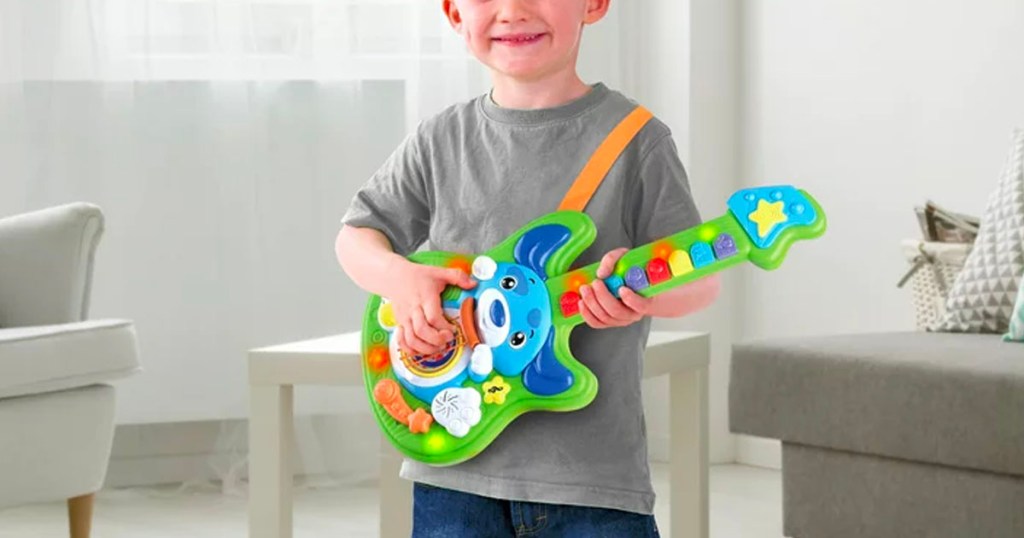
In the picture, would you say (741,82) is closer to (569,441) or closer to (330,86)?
(330,86)

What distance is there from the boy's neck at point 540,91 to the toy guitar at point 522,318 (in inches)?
3.9

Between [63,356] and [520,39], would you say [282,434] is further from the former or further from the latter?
[520,39]

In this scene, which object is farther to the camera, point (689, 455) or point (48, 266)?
point (48, 266)

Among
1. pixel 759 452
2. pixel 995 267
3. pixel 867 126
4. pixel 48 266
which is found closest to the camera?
pixel 995 267

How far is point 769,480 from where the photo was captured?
387cm

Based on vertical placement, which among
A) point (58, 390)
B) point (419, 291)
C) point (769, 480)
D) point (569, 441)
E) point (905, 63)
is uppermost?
point (905, 63)

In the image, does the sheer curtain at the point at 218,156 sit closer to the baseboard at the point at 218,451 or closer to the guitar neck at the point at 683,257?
the baseboard at the point at 218,451

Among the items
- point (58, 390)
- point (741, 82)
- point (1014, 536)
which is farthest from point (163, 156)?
point (1014, 536)

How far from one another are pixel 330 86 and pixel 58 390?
1212mm

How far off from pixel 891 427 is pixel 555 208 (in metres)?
1.50

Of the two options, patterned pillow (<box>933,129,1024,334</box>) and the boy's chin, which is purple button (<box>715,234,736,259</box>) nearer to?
the boy's chin

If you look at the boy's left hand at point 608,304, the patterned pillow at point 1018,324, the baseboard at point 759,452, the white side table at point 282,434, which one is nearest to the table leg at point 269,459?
the white side table at point 282,434

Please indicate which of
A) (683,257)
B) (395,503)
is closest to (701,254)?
(683,257)

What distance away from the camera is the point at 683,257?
1296mm
